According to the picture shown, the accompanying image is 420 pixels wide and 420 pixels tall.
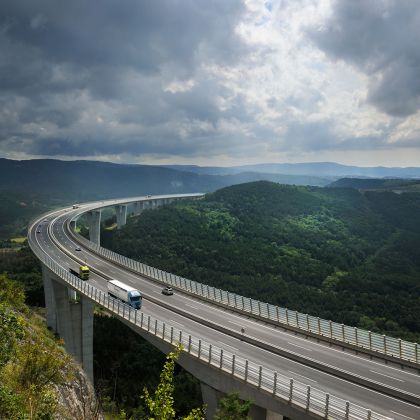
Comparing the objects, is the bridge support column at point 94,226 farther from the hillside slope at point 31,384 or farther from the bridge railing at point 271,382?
the hillside slope at point 31,384

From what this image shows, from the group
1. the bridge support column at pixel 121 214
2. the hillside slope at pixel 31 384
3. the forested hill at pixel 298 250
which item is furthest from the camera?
the bridge support column at pixel 121 214

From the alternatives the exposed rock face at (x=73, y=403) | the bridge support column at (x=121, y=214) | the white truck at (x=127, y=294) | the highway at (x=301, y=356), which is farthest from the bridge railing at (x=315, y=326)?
the bridge support column at (x=121, y=214)

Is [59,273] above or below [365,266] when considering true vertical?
above

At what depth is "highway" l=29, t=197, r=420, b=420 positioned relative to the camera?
83.6ft

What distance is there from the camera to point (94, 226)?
13512 cm

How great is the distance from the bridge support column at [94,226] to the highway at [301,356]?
83330mm

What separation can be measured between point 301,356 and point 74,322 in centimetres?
4832

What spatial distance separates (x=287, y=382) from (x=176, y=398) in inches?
1435

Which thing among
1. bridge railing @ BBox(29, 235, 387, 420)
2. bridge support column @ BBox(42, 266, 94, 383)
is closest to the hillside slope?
bridge railing @ BBox(29, 235, 387, 420)

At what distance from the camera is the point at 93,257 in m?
80.6

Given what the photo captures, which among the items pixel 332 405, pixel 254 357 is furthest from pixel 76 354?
pixel 332 405

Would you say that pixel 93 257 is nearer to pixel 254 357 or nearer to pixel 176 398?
pixel 176 398

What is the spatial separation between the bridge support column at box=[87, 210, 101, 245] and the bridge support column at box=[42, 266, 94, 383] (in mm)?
63461

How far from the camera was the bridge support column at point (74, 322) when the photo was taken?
65.4 metres
